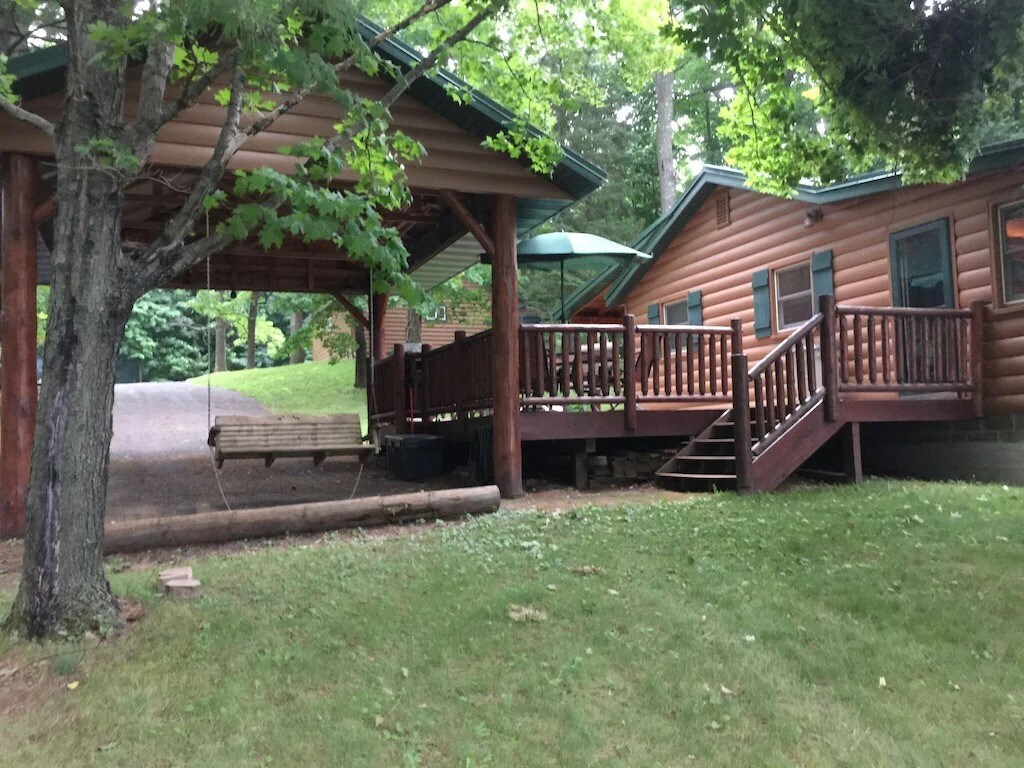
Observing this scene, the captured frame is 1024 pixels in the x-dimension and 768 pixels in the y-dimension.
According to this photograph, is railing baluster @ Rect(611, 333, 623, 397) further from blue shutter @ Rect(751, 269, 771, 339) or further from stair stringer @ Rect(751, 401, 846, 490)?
blue shutter @ Rect(751, 269, 771, 339)

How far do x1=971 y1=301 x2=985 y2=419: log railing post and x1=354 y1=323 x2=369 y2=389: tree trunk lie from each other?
50.8 feet

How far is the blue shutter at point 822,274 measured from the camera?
1152 centimetres

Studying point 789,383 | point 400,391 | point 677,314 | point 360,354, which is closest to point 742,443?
point 789,383

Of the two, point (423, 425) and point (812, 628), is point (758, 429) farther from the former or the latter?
point (423, 425)

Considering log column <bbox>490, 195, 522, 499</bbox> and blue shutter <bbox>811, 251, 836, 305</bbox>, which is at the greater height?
blue shutter <bbox>811, 251, 836, 305</bbox>

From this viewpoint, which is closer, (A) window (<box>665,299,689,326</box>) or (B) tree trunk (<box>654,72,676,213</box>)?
(A) window (<box>665,299,689,326</box>)

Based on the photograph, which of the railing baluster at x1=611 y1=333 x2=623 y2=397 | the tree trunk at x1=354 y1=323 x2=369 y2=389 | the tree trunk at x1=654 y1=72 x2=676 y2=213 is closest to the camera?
the railing baluster at x1=611 y1=333 x2=623 y2=397

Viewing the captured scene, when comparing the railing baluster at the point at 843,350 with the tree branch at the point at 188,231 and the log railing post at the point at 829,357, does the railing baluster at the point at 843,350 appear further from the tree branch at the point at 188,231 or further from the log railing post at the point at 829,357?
the tree branch at the point at 188,231

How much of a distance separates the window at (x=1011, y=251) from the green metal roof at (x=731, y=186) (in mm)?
644

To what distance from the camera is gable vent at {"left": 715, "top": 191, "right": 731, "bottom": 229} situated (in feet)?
45.0

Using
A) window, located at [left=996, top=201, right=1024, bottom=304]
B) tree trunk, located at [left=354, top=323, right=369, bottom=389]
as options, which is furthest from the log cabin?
tree trunk, located at [left=354, top=323, right=369, bottom=389]

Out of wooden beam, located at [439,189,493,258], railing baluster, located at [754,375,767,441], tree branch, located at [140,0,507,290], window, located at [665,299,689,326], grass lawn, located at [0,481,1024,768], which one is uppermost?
wooden beam, located at [439,189,493,258]

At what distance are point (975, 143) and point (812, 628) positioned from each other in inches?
186

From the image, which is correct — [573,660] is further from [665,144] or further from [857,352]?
[665,144]
